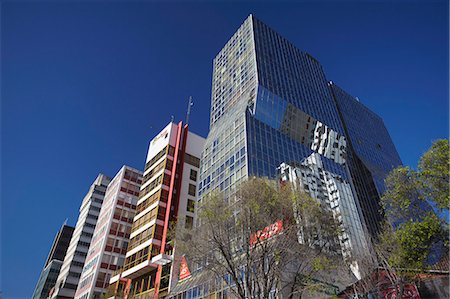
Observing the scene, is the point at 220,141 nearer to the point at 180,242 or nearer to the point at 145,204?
the point at 145,204

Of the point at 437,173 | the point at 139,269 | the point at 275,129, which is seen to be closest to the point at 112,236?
the point at 139,269

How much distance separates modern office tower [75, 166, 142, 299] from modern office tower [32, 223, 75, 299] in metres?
48.0

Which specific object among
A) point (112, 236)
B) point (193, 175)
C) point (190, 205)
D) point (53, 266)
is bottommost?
point (112, 236)

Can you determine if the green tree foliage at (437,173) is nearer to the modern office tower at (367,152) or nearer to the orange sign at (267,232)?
the orange sign at (267,232)

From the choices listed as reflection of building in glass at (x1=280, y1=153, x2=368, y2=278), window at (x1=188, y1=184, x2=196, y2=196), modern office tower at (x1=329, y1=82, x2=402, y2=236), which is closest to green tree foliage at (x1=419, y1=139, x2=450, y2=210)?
reflection of building in glass at (x1=280, y1=153, x2=368, y2=278)

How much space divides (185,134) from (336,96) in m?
53.0

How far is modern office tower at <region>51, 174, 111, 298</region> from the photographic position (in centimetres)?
6865

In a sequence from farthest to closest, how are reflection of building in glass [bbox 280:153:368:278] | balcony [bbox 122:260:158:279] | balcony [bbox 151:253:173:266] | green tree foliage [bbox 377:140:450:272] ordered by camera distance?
1. reflection of building in glass [bbox 280:153:368:278]
2. balcony [bbox 122:260:158:279]
3. balcony [bbox 151:253:173:266]
4. green tree foliage [bbox 377:140:450:272]

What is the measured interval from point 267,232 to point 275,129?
111 ft

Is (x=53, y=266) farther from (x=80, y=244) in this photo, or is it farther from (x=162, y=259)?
(x=162, y=259)

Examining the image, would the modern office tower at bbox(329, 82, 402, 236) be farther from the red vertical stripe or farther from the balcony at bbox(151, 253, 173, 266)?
the balcony at bbox(151, 253, 173, 266)

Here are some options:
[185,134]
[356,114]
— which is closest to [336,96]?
[356,114]

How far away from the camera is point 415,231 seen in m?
16.2

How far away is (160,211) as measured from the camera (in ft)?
156
